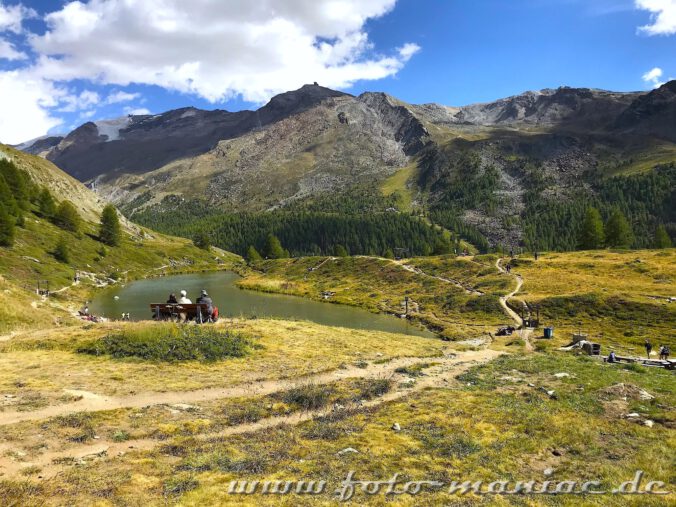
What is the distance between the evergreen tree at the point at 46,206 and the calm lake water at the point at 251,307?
42749mm

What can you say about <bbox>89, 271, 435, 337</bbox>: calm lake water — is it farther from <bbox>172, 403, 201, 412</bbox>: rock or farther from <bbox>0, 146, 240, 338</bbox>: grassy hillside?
<bbox>172, 403, 201, 412</bbox>: rock

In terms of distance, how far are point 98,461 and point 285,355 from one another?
53.9ft

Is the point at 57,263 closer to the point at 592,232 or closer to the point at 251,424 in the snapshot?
the point at 251,424

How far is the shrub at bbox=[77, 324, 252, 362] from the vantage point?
25047 millimetres

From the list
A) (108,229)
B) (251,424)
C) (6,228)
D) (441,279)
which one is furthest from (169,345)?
(108,229)

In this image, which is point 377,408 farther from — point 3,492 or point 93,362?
point 93,362

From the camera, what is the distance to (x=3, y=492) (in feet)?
31.4

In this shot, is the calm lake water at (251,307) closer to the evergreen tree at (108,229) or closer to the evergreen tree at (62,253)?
the evergreen tree at (62,253)

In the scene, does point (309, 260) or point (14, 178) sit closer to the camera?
point (14, 178)

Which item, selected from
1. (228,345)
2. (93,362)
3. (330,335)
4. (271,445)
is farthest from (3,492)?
(330,335)

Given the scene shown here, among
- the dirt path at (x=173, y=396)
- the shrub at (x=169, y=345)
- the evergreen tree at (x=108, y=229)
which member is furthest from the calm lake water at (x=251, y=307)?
the evergreen tree at (x=108, y=229)

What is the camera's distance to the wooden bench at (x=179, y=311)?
1316 inches

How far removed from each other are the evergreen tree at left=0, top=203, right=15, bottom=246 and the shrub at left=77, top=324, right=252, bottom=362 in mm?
96306

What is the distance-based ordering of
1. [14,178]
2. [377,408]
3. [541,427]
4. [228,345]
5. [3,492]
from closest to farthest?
[3,492] → [541,427] → [377,408] → [228,345] → [14,178]
